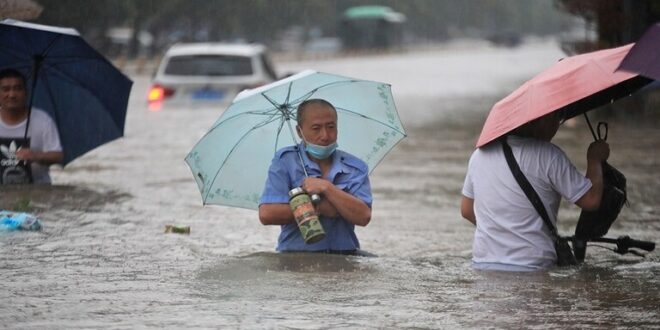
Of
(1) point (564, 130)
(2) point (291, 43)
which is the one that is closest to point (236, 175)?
(1) point (564, 130)

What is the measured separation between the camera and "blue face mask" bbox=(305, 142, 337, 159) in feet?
25.2

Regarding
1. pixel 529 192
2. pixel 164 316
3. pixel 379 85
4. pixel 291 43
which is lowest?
pixel 164 316

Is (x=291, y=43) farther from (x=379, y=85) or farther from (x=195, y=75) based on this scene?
(x=379, y=85)

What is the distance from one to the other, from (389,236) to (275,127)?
300 cm

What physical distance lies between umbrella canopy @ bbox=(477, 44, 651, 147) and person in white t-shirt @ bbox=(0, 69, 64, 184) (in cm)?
491

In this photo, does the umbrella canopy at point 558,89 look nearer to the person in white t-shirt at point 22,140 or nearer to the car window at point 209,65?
the person in white t-shirt at point 22,140

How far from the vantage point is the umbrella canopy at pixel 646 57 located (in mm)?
6582

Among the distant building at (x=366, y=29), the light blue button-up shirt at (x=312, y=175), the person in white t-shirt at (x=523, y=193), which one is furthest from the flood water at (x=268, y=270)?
the distant building at (x=366, y=29)

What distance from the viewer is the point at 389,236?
11.4 meters

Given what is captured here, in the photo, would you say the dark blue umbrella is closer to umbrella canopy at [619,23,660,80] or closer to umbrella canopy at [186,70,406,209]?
umbrella canopy at [186,70,406,209]

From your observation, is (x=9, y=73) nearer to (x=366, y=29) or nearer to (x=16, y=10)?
(x=16, y=10)

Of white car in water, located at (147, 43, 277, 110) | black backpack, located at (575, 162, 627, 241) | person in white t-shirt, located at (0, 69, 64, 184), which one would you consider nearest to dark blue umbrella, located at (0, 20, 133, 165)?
person in white t-shirt, located at (0, 69, 64, 184)

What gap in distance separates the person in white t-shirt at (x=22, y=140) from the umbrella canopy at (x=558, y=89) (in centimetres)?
491

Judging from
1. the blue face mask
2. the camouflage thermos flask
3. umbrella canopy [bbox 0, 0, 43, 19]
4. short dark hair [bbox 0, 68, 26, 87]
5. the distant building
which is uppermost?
the distant building
